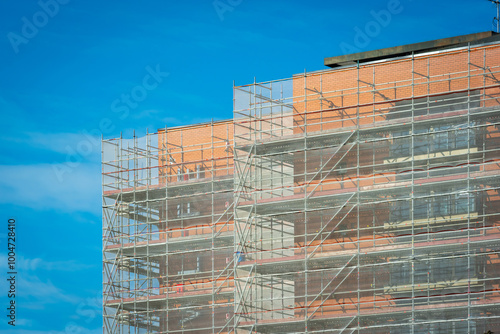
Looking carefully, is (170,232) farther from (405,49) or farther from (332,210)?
(405,49)

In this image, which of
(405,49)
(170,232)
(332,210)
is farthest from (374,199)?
(170,232)

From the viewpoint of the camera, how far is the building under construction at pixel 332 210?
39.1 m

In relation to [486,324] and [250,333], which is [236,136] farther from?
[486,324]

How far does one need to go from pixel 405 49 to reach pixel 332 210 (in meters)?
8.32

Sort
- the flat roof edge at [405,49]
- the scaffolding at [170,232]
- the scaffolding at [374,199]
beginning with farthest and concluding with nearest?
the scaffolding at [170,232]
the flat roof edge at [405,49]
the scaffolding at [374,199]

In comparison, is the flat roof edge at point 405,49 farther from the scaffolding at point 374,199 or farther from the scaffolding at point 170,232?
the scaffolding at point 170,232

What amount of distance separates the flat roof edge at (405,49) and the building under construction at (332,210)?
0.22 ft

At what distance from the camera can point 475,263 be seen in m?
38.7

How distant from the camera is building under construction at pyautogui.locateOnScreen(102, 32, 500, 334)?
128ft

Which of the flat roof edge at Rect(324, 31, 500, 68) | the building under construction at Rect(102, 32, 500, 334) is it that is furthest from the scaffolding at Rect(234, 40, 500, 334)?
the flat roof edge at Rect(324, 31, 500, 68)

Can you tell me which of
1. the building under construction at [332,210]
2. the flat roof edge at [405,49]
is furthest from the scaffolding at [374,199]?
the flat roof edge at [405,49]

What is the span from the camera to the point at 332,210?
41.9 meters

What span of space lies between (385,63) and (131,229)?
14.3m

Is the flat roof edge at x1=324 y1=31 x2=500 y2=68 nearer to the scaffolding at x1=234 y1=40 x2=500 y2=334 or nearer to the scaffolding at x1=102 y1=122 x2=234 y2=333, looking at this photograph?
the scaffolding at x1=234 y1=40 x2=500 y2=334
